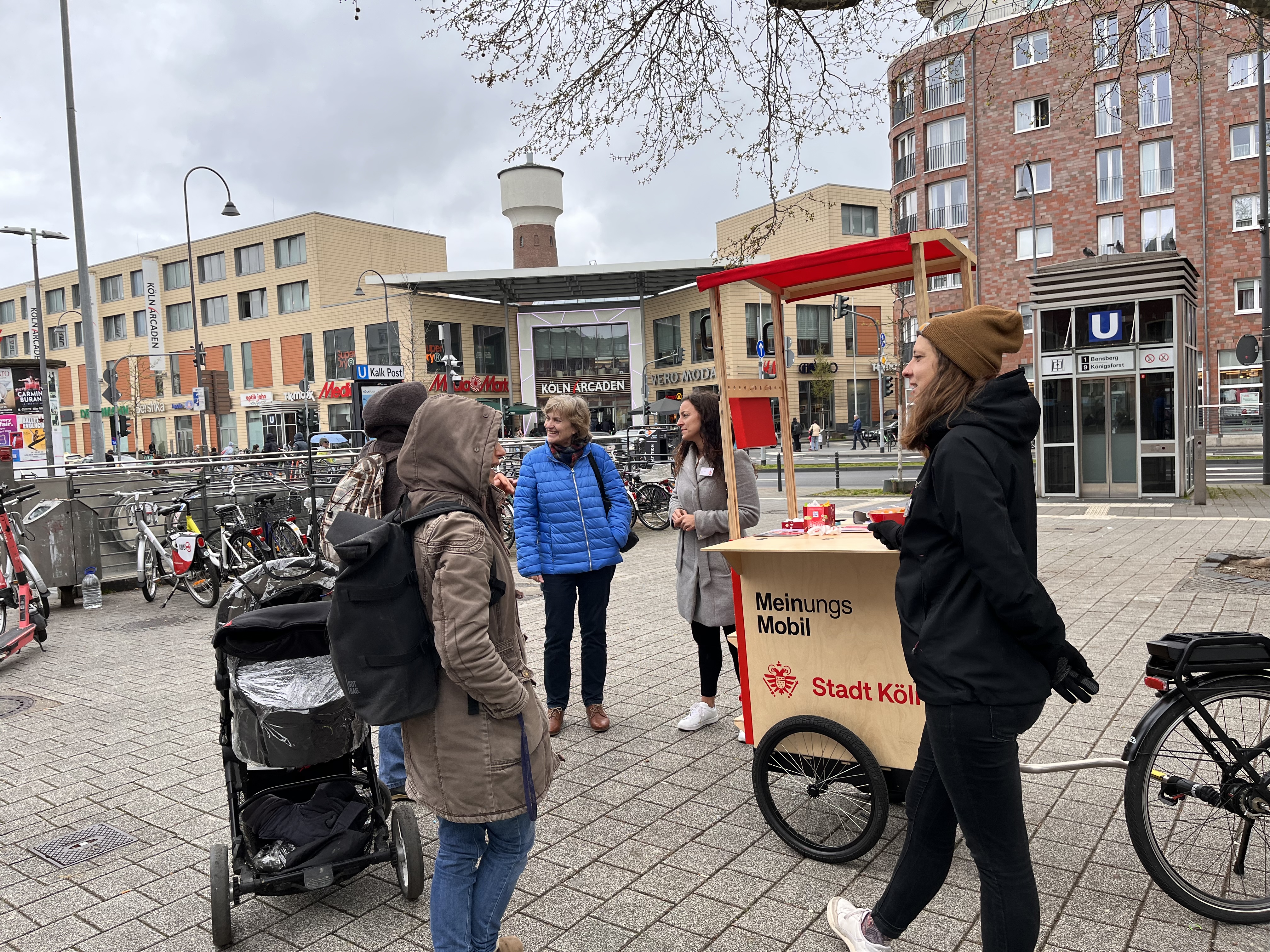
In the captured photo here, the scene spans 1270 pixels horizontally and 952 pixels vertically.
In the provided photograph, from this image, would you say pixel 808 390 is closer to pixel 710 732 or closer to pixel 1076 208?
pixel 1076 208

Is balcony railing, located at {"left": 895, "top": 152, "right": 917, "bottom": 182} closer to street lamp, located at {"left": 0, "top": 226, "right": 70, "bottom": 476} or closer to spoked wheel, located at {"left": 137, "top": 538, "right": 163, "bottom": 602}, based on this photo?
street lamp, located at {"left": 0, "top": 226, "right": 70, "bottom": 476}

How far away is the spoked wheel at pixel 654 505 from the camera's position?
14844 mm

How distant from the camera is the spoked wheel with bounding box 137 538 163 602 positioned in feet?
32.0

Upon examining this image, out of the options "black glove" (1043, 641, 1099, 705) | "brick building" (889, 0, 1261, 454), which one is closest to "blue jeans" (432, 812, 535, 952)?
"black glove" (1043, 641, 1099, 705)

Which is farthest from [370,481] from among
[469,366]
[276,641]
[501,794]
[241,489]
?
[469,366]

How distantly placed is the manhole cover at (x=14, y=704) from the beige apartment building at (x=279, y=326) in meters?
40.3

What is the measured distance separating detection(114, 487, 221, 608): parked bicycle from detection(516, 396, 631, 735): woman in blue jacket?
595 centimetres

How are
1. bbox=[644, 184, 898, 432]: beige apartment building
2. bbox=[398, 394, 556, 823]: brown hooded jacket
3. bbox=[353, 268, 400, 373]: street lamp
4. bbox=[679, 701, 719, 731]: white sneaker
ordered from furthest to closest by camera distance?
bbox=[644, 184, 898, 432]: beige apartment building
bbox=[353, 268, 400, 373]: street lamp
bbox=[679, 701, 719, 731]: white sneaker
bbox=[398, 394, 556, 823]: brown hooded jacket

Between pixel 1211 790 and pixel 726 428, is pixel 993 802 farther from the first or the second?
pixel 726 428

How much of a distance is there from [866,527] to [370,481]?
7.22ft

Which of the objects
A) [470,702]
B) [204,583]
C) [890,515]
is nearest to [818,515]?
[890,515]

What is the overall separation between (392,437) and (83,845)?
218 centimetres

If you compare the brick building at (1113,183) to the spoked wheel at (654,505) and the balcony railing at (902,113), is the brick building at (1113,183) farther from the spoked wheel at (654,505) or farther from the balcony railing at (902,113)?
the spoked wheel at (654,505)

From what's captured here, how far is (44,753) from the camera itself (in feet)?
16.5
